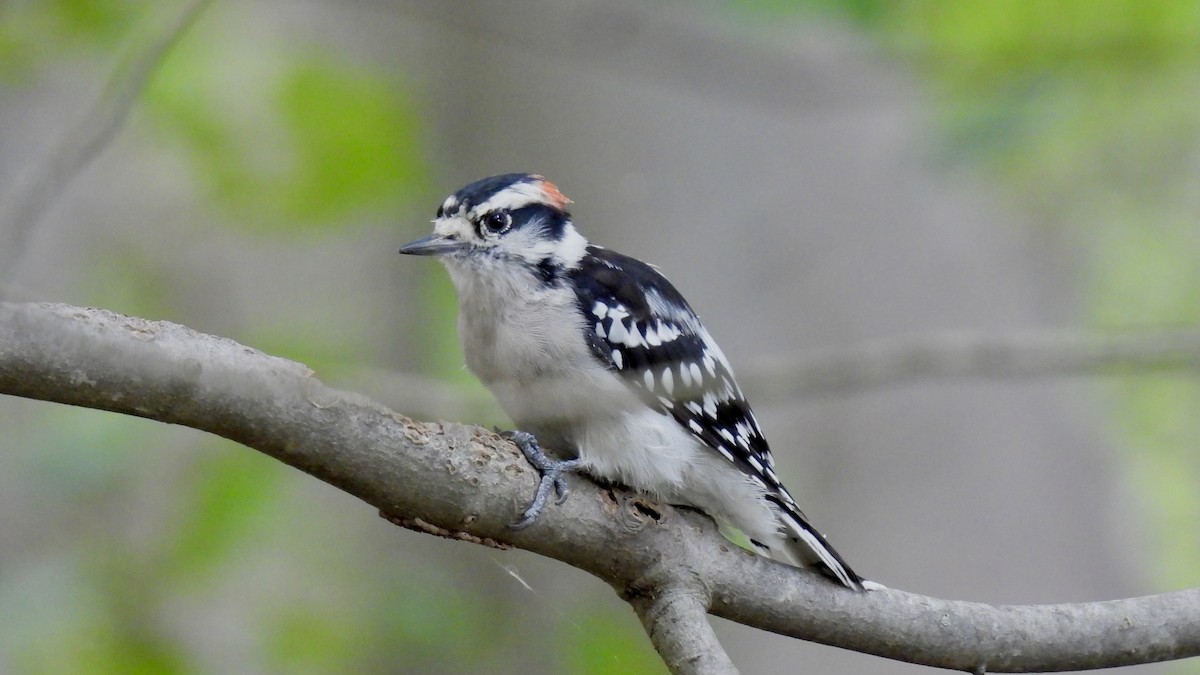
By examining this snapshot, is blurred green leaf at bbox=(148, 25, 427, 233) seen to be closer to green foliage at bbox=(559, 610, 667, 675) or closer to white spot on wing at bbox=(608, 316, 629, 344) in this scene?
green foliage at bbox=(559, 610, 667, 675)

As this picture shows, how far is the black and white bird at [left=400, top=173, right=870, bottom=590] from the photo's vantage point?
123 inches

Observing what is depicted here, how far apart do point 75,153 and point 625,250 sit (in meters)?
3.42

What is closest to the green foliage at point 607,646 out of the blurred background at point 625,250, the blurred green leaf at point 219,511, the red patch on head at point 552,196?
the blurred background at point 625,250

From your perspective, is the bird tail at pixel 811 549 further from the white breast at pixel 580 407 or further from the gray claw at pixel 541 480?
the gray claw at pixel 541 480

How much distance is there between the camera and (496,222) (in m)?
3.62

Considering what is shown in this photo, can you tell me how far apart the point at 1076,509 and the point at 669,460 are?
3.39m

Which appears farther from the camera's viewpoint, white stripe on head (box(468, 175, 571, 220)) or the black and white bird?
white stripe on head (box(468, 175, 571, 220))

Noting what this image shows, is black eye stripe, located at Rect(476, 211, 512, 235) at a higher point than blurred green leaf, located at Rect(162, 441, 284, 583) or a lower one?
higher

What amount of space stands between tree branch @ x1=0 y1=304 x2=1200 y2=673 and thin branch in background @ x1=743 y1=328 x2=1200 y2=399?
1.57 ft

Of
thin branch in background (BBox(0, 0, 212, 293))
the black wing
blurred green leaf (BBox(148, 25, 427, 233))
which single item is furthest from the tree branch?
blurred green leaf (BBox(148, 25, 427, 233))

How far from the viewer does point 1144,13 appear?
4895 millimetres

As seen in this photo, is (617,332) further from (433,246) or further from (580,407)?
(433,246)

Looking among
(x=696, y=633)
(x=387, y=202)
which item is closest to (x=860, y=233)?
(x=387, y=202)

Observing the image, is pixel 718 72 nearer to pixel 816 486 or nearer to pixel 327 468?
pixel 816 486
